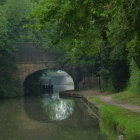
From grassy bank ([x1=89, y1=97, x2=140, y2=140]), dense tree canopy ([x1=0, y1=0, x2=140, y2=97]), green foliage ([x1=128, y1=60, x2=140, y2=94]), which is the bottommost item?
green foliage ([x1=128, y1=60, x2=140, y2=94])

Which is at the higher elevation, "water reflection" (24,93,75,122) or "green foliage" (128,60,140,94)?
"green foliage" (128,60,140,94)

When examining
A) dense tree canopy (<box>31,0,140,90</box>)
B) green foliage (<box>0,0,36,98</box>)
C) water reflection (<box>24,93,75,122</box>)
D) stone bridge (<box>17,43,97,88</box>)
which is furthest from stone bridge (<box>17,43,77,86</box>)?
dense tree canopy (<box>31,0,140,90</box>)

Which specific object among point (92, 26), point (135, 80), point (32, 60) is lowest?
point (32, 60)

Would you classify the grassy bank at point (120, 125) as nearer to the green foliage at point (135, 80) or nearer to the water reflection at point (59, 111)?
the water reflection at point (59, 111)

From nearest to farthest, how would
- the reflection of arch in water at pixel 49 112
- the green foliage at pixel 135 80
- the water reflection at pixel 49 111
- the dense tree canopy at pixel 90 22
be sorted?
the dense tree canopy at pixel 90 22
the reflection of arch in water at pixel 49 112
the water reflection at pixel 49 111
the green foliage at pixel 135 80

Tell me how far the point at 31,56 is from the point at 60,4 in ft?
94.4

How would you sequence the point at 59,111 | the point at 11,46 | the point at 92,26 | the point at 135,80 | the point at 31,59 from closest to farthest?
the point at 92,26 < the point at 135,80 < the point at 59,111 < the point at 11,46 < the point at 31,59

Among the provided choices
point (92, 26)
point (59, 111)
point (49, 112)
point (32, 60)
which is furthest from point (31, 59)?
point (92, 26)

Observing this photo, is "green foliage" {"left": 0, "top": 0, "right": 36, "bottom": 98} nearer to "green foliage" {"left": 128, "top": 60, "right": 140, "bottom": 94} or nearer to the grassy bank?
"green foliage" {"left": 128, "top": 60, "right": 140, "bottom": 94}

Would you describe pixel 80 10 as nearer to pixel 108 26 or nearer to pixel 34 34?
pixel 108 26

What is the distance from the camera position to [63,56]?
40500mm

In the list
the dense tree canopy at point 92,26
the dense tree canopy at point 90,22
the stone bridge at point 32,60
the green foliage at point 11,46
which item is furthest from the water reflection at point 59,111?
the stone bridge at point 32,60

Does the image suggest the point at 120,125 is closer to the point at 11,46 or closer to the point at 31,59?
the point at 11,46

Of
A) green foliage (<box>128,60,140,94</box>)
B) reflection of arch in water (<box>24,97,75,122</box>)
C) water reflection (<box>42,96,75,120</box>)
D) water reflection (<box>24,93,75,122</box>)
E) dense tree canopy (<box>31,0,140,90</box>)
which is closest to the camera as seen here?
dense tree canopy (<box>31,0,140,90</box>)
